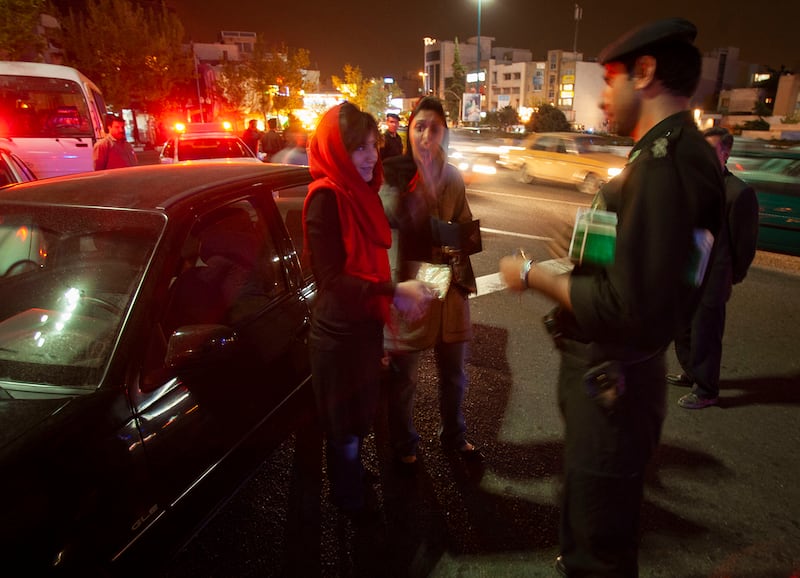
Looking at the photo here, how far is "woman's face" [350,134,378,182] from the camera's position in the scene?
80.4 inches

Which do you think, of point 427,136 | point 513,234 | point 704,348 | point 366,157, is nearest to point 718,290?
point 704,348

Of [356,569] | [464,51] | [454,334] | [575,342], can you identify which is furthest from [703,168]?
[464,51]

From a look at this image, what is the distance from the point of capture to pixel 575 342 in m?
1.57

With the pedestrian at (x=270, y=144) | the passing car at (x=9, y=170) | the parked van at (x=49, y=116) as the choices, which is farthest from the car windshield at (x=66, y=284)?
the pedestrian at (x=270, y=144)

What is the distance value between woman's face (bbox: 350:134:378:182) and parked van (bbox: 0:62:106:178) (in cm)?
998

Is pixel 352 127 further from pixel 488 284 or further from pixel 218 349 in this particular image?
pixel 488 284

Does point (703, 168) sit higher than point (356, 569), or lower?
higher

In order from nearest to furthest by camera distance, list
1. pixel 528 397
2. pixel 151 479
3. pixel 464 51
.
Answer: pixel 151 479, pixel 528 397, pixel 464 51

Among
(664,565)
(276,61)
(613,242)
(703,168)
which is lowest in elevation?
(664,565)

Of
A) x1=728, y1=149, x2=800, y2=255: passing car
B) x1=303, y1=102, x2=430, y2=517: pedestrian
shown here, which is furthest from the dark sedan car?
x1=728, y1=149, x2=800, y2=255: passing car

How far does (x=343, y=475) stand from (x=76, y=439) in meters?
1.20

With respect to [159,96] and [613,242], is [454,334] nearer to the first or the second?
[613,242]

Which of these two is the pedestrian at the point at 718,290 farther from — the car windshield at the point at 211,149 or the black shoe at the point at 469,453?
the car windshield at the point at 211,149

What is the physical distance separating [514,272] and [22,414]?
5.54 feet
